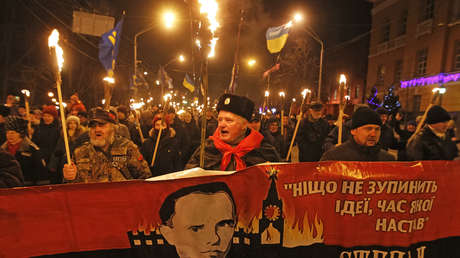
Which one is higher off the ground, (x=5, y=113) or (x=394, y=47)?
(x=394, y=47)

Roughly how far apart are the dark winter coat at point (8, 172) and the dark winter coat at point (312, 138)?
18.1ft

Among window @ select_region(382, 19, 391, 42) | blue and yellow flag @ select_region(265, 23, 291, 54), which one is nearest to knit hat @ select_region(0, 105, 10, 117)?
blue and yellow flag @ select_region(265, 23, 291, 54)

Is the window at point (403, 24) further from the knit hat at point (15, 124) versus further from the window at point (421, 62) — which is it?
the knit hat at point (15, 124)

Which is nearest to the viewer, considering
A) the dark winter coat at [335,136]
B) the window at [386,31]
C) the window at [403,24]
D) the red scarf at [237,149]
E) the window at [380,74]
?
the red scarf at [237,149]

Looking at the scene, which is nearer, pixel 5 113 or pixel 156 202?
pixel 156 202

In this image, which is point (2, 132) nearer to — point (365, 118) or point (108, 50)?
point (108, 50)

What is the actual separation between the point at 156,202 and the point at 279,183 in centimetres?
91

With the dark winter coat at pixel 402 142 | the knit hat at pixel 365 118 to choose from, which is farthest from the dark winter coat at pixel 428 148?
the dark winter coat at pixel 402 142

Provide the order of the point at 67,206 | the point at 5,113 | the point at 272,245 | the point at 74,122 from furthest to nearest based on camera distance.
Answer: the point at 74,122, the point at 5,113, the point at 272,245, the point at 67,206

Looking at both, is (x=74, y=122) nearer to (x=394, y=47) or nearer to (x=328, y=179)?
(x=328, y=179)

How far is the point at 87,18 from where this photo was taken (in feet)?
38.4

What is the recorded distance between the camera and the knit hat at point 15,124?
4.51m

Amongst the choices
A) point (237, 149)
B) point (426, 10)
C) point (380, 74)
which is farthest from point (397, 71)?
point (237, 149)

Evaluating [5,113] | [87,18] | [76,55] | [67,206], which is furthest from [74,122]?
[76,55]
